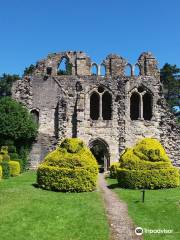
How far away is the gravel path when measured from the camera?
1197cm

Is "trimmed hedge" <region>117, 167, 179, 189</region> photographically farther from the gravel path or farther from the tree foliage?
the tree foliage

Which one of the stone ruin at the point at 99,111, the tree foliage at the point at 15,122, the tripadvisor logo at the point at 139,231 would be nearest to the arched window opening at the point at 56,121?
the stone ruin at the point at 99,111

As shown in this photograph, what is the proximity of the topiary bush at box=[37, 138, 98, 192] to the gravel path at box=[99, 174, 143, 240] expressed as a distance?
1.20 m

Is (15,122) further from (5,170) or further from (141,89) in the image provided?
(141,89)

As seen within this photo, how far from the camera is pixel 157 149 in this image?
21891mm

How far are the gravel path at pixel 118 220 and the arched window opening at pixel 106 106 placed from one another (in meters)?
20.3

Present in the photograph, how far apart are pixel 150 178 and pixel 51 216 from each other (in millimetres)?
8316

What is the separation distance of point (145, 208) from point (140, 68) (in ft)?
85.7

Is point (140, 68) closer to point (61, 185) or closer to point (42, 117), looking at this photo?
point (42, 117)

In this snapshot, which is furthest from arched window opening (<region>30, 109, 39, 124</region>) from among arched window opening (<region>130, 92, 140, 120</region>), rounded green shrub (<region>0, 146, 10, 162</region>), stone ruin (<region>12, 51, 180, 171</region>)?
rounded green shrub (<region>0, 146, 10, 162</region>)

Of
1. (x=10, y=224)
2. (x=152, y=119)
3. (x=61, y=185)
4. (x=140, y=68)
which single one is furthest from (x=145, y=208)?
(x=140, y=68)

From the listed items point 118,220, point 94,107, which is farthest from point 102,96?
point 118,220

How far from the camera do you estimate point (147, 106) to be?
39.5 m

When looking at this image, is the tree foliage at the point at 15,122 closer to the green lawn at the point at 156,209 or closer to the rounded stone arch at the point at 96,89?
the rounded stone arch at the point at 96,89
